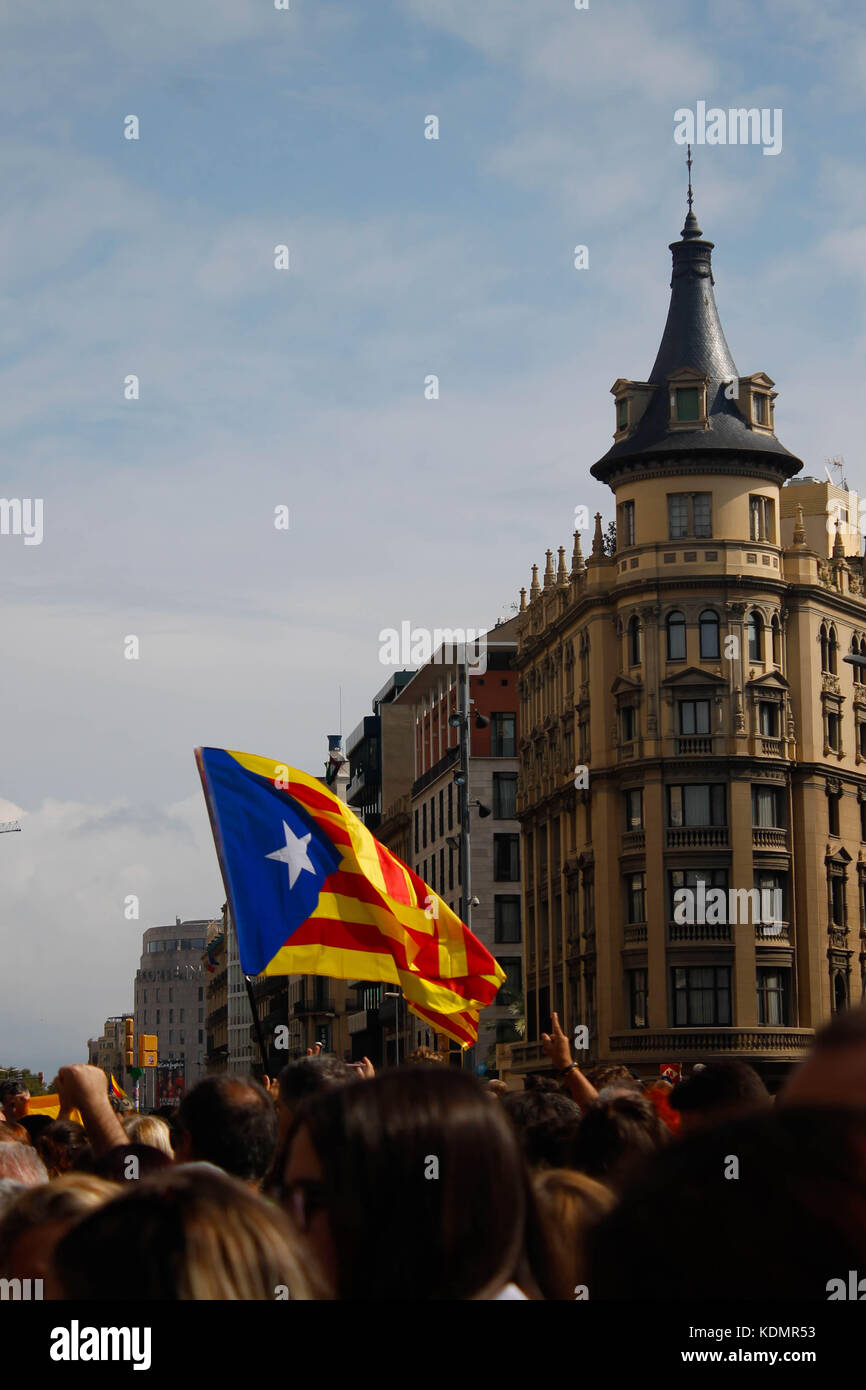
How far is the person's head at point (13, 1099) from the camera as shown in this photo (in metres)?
14.0

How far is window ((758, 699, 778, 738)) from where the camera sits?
64.4 m

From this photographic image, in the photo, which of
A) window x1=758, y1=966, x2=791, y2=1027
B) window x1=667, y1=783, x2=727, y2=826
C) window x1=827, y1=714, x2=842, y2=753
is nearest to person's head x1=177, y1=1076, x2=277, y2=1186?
window x1=758, y1=966, x2=791, y2=1027

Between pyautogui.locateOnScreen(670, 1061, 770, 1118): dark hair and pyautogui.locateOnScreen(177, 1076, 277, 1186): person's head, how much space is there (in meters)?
1.62

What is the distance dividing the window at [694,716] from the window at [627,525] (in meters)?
5.85

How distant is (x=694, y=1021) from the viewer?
61.4 m

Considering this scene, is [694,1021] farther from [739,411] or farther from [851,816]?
[739,411]

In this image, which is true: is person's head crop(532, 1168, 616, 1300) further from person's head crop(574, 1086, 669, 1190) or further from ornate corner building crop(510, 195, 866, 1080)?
ornate corner building crop(510, 195, 866, 1080)

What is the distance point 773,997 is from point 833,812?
304 inches

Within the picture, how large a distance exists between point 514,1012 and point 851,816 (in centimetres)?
1806

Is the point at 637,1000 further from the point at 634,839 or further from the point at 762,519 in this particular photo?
the point at 762,519

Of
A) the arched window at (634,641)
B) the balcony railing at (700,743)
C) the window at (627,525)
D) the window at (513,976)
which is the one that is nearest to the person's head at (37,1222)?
the balcony railing at (700,743)

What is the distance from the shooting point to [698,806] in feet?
208

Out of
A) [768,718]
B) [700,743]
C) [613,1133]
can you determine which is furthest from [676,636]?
[613,1133]
